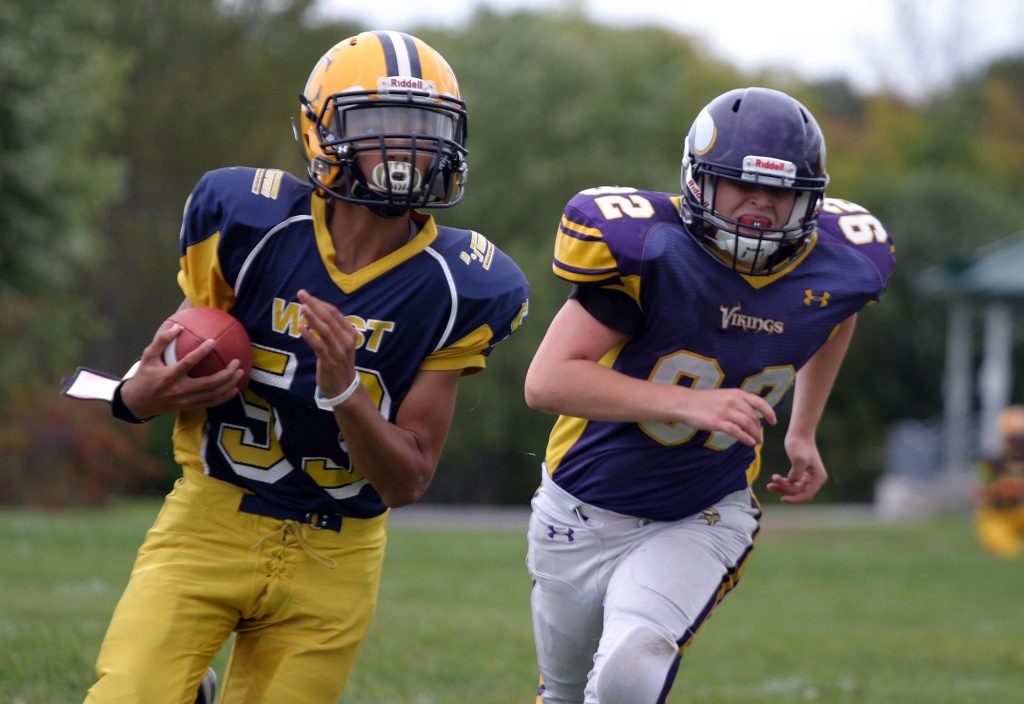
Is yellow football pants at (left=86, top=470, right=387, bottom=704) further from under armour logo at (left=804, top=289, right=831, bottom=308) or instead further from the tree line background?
the tree line background

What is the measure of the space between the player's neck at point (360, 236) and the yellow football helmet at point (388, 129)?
75 mm

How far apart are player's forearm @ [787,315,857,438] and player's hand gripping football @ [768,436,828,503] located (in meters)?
0.06

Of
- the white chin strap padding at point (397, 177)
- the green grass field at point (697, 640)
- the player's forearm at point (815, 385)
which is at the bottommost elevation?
the green grass field at point (697, 640)

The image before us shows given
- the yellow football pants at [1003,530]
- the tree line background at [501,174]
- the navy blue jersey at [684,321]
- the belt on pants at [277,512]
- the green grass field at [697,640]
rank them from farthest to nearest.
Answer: the tree line background at [501,174] < the yellow football pants at [1003,530] < the green grass field at [697,640] < the navy blue jersey at [684,321] < the belt on pants at [277,512]

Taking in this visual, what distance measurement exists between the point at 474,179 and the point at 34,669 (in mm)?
29844

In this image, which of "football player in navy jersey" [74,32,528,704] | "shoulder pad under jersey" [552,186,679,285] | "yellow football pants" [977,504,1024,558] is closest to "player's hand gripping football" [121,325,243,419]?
"football player in navy jersey" [74,32,528,704]

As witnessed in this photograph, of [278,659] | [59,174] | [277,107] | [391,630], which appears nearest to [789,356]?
[278,659]

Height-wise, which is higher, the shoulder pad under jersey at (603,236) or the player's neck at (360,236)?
the player's neck at (360,236)

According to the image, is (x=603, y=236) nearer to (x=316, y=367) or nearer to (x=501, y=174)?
(x=316, y=367)

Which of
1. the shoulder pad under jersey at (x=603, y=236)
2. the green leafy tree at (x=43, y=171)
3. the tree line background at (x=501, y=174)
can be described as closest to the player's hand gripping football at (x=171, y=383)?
the shoulder pad under jersey at (x=603, y=236)

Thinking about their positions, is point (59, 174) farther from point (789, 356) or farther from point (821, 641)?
point (789, 356)

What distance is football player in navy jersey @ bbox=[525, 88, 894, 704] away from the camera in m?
3.94

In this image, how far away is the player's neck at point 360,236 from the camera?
3.82m

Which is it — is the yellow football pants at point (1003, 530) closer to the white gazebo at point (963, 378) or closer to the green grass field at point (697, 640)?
the green grass field at point (697, 640)
